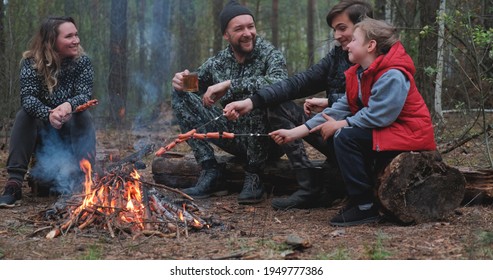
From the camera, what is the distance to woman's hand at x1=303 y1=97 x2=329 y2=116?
500cm

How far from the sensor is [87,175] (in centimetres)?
513

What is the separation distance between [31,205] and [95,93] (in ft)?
27.2

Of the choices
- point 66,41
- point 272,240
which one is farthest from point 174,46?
point 272,240

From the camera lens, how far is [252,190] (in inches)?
215

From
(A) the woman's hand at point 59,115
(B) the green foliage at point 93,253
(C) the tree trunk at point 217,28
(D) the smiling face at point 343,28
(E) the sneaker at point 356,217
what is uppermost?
(C) the tree trunk at point 217,28

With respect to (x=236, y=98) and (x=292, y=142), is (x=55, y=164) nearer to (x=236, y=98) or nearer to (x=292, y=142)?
(x=236, y=98)

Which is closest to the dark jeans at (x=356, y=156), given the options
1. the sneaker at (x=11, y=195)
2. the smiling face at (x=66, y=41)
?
the smiling face at (x=66, y=41)

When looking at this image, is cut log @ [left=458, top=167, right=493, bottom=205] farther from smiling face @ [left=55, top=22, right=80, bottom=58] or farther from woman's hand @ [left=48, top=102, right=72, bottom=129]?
smiling face @ [left=55, top=22, right=80, bottom=58]

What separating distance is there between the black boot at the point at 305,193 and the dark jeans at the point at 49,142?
195 centimetres

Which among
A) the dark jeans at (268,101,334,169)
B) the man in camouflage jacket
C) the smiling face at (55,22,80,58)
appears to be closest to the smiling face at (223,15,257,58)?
the man in camouflage jacket

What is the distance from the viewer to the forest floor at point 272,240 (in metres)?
3.58

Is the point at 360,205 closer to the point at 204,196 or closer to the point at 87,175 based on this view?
the point at 204,196

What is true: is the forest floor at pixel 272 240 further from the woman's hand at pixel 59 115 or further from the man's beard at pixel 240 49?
the man's beard at pixel 240 49

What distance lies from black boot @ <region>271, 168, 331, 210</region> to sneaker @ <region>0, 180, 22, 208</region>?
244 centimetres
